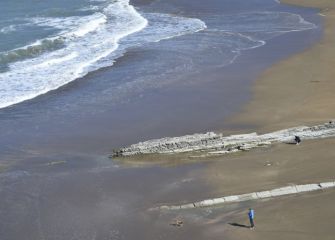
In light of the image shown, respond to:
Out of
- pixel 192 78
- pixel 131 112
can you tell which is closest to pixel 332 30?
pixel 192 78

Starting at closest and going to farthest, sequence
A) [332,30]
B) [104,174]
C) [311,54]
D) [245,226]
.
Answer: [245,226], [104,174], [311,54], [332,30]

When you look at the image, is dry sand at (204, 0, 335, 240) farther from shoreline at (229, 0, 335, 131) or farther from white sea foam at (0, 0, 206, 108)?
white sea foam at (0, 0, 206, 108)

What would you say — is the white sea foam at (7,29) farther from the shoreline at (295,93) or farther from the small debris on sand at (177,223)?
the small debris on sand at (177,223)

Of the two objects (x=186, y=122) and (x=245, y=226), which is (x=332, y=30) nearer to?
(x=186, y=122)

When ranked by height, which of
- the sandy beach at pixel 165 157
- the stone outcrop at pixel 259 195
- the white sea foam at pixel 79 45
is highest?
the stone outcrop at pixel 259 195

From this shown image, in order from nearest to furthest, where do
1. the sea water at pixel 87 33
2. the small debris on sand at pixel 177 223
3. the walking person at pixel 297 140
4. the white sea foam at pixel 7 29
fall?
1. the small debris on sand at pixel 177 223
2. the walking person at pixel 297 140
3. the sea water at pixel 87 33
4. the white sea foam at pixel 7 29

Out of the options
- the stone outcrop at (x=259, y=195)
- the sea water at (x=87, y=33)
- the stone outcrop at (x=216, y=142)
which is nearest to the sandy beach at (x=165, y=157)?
the stone outcrop at (x=259, y=195)

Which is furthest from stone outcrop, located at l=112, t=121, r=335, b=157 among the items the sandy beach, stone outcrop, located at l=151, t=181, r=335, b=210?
stone outcrop, located at l=151, t=181, r=335, b=210
